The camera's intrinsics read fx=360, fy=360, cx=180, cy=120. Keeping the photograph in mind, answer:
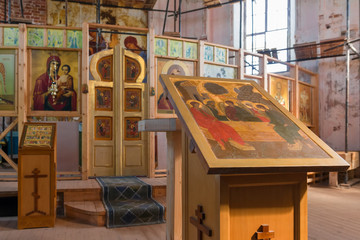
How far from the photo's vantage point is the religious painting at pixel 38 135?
525 cm

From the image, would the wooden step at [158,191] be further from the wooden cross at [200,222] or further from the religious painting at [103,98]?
the wooden cross at [200,222]

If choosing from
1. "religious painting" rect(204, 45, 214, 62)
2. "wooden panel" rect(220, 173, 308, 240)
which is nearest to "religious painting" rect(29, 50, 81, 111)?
"religious painting" rect(204, 45, 214, 62)

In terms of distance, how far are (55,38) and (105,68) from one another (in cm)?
114

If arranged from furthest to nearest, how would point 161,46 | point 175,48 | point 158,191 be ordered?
point 175,48, point 161,46, point 158,191

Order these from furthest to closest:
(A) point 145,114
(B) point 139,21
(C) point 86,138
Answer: (B) point 139,21
(A) point 145,114
(C) point 86,138

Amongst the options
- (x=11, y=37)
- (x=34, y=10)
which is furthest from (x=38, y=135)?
(x=34, y=10)

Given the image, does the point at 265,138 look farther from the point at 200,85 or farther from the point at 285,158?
the point at 200,85

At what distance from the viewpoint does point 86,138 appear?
23.4ft

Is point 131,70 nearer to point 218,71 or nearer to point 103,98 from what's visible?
point 103,98

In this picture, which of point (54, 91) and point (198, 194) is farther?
point (54, 91)

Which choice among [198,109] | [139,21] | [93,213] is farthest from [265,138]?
[139,21]

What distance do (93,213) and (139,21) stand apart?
33.3 ft

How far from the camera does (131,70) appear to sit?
777cm

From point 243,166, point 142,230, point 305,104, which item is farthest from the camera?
point 305,104
